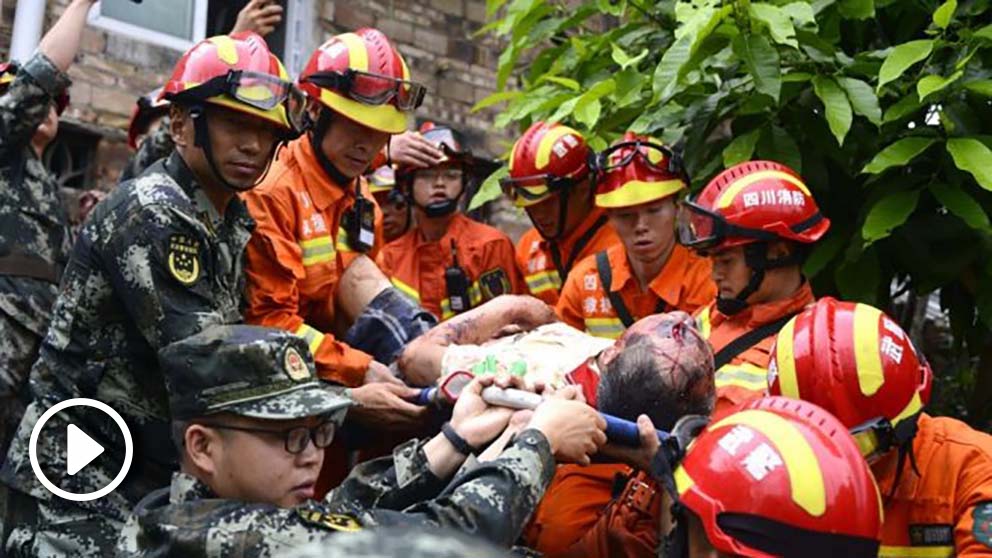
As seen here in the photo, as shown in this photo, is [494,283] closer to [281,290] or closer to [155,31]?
[281,290]

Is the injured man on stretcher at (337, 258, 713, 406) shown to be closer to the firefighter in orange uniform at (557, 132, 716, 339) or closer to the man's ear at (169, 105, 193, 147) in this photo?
the firefighter in orange uniform at (557, 132, 716, 339)

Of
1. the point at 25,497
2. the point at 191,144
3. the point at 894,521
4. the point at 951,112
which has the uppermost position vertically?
the point at 951,112

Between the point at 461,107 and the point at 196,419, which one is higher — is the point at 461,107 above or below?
above

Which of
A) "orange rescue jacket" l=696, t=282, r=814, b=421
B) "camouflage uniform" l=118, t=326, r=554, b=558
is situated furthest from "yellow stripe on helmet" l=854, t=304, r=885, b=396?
"camouflage uniform" l=118, t=326, r=554, b=558

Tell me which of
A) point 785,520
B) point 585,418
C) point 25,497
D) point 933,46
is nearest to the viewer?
point 785,520

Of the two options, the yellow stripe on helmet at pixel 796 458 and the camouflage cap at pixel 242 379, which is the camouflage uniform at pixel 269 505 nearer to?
the camouflage cap at pixel 242 379

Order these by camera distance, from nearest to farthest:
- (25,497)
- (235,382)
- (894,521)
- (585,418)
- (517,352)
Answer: (235,382) < (585,418) < (894,521) < (25,497) < (517,352)

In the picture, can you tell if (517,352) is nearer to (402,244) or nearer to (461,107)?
(402,244)

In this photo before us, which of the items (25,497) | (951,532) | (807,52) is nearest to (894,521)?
(951,532)

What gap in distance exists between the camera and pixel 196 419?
2.84 m

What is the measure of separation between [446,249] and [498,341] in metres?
2.47

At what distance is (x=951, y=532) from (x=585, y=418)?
956mm

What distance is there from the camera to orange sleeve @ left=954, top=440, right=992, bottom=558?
3020mm

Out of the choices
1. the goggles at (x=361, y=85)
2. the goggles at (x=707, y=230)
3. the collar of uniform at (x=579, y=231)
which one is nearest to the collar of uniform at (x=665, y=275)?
the collar of uniform at (x=579, y=231)
